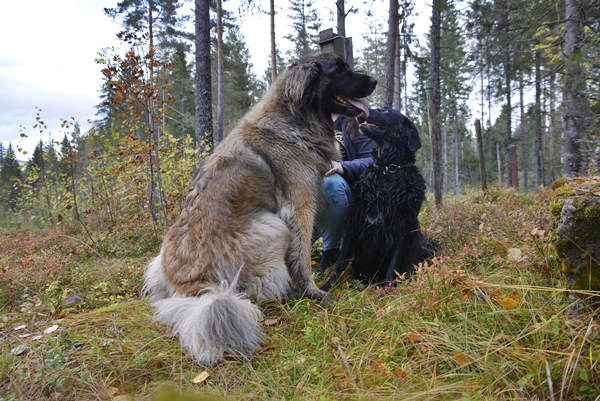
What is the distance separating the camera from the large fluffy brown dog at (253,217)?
2.19m

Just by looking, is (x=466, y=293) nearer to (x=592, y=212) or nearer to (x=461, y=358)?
(x=461, y=358)

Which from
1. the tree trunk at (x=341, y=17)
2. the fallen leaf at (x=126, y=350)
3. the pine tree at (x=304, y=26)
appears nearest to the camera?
the fallen leaf at (x=126, y=350)

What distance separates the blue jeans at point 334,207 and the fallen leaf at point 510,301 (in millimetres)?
1877

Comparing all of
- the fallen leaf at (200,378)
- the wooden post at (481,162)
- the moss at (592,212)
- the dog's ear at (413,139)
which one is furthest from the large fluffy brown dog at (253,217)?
the wooden post at (481,162)

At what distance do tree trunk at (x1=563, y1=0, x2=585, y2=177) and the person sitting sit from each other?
15.4 feet

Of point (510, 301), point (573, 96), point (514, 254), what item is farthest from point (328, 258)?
point (573, 96)

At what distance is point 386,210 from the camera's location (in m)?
3.30

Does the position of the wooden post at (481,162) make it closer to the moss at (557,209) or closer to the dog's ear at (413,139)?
the dog's ear at (413,139)

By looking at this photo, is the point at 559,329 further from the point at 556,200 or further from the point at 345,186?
the point at 345,186

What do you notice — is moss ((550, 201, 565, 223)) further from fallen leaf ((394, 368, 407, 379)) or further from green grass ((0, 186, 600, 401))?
fallen leaf ((394, 368, 407, 379))

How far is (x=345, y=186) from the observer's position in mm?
3766

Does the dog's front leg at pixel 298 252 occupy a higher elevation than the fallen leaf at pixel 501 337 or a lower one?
higher

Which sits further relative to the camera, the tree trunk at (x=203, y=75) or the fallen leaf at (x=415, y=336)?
the tree trunk at (x=203, y=75)

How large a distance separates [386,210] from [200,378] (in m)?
2.10
